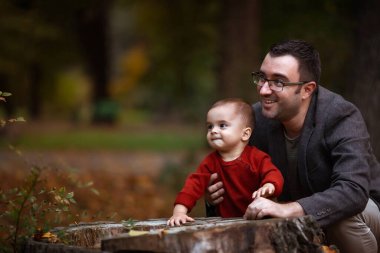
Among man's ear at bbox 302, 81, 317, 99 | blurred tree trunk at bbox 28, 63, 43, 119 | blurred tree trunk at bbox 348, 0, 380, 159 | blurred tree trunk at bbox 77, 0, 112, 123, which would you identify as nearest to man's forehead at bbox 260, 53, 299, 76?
man's ear at bbox 302, 81, 317, 99

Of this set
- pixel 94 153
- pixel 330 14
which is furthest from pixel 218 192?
pixel 94 153

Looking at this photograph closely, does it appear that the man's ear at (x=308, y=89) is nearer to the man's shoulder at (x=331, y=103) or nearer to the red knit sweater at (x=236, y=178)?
the man's shoulder at (x=331, y=103)

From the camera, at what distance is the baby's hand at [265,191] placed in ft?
12.7

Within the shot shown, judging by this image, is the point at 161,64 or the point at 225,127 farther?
the point at 161,64

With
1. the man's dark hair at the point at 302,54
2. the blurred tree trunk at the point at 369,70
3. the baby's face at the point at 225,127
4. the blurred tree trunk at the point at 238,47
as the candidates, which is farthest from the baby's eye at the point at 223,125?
the blurred tree trunk at the point at 238,47

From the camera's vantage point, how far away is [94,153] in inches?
704

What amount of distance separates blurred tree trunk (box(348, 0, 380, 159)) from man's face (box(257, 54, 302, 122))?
2.60m

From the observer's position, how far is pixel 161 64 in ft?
74.0

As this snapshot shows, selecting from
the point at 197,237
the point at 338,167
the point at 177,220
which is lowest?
the point at 197,237

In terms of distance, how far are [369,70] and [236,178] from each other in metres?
2.97

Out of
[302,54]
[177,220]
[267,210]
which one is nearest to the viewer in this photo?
[267,210]

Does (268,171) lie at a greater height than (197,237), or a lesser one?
greater

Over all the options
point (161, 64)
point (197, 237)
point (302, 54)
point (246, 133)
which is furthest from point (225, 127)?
point (161, 64)

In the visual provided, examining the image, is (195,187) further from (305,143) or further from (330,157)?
(330,157)
